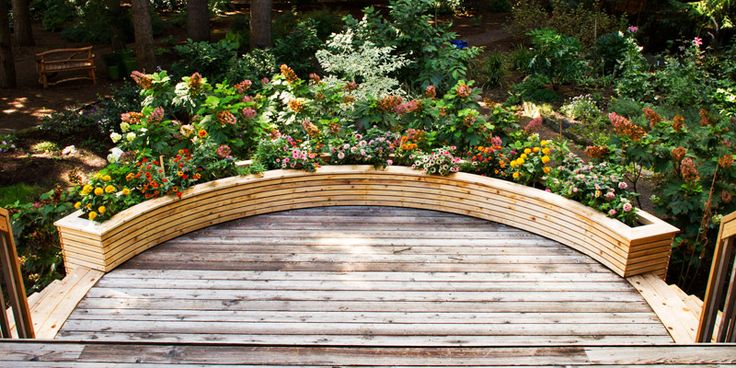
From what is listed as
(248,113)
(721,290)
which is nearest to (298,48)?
(248,113)

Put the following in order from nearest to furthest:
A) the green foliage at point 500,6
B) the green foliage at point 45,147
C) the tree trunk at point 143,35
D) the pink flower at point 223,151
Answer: the pink flower at point 223,151 → the green foliage at point 45,147 → the tree trunk at point 143,35 → the green foliage at point 500,6

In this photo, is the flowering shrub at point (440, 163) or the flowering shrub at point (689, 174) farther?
the flowering shrub at point (440, 163)

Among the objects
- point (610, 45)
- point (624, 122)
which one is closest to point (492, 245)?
point (624, 122)

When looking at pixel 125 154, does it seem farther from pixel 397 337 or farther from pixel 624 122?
pixel 624 122

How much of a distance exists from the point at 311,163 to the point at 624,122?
2.56 m

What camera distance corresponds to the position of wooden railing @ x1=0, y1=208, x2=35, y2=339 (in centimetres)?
310

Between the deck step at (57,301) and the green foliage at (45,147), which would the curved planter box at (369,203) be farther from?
the green foliage at (45,147)

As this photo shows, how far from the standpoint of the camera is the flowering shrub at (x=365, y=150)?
568cm

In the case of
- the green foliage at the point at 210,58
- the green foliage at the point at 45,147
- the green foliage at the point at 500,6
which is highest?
the green foliage at the point at 500,6

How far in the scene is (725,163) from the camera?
4633 millimetres

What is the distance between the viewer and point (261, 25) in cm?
1034

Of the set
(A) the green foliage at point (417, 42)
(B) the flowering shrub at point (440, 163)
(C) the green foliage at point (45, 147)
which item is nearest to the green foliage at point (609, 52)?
(A) the green foliage at point (417, 42)

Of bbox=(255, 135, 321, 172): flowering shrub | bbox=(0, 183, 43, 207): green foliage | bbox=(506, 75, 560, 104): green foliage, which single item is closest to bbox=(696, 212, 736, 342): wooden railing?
bbox=(255, 135, 321, 172): flowering shrub

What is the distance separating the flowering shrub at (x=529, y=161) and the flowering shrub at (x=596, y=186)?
113 mm
